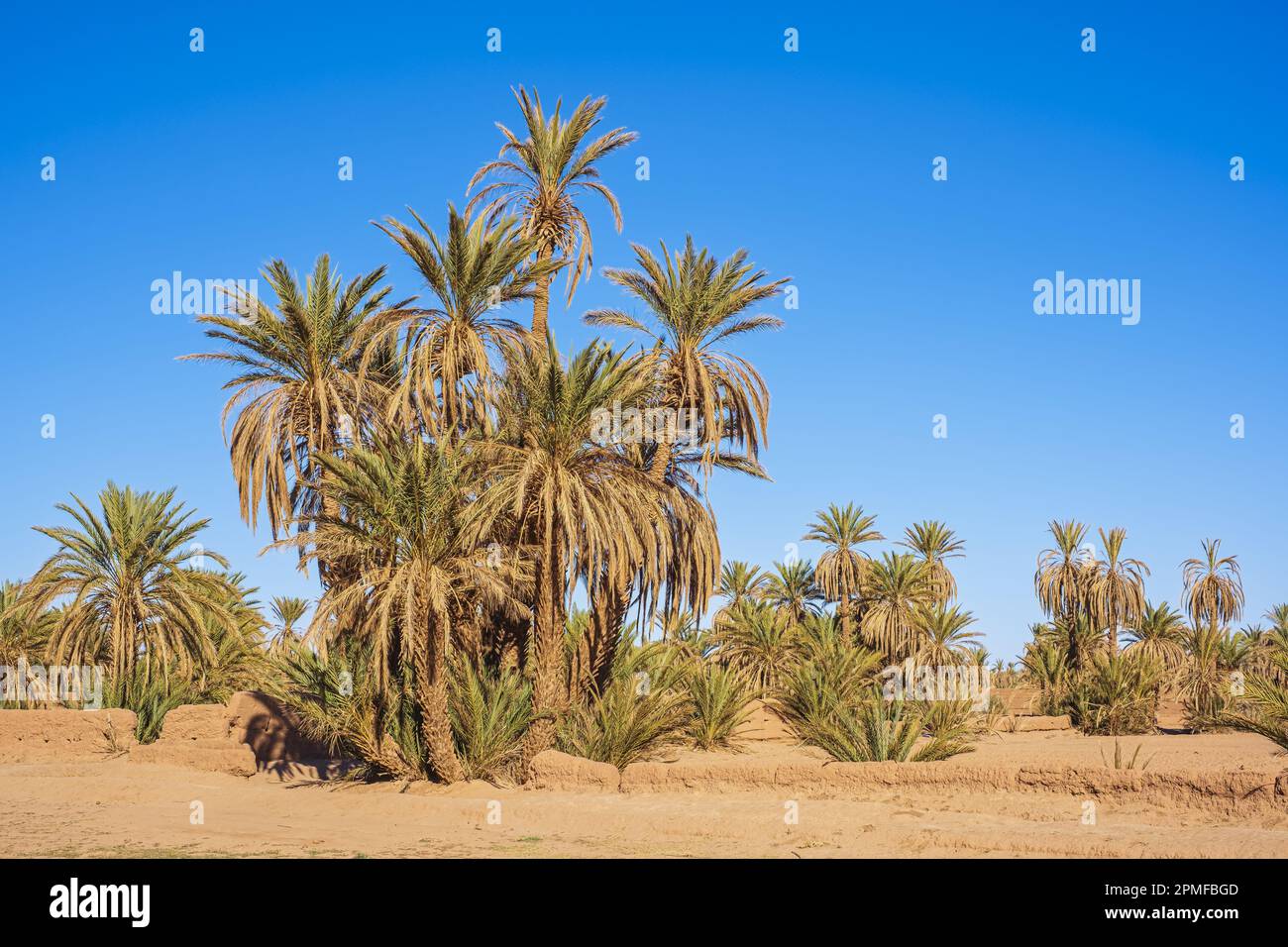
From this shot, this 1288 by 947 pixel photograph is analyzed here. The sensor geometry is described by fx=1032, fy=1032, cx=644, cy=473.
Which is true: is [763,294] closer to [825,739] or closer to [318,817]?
[825,739]

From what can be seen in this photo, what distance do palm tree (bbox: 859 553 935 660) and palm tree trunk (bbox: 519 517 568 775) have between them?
652 inches

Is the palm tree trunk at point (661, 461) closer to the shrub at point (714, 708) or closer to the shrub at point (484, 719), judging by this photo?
the shrub at point (714, 708)

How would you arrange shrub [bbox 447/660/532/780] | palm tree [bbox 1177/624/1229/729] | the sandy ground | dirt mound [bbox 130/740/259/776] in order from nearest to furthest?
the sandy ground → shrub [bbox 447/660/532/780] → dirt mound [bbox 130/740/259/776] → palm tree [bbox 1177/624/1229/729]

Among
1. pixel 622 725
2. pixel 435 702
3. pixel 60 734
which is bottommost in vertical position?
pixel 60 734

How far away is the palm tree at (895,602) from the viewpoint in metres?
31.8

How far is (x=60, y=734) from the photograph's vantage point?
64.8 ft

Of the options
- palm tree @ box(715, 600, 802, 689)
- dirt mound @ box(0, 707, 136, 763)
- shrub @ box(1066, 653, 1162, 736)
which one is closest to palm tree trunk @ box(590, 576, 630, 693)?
dirt mound @ box(0, 707, 136, 763)

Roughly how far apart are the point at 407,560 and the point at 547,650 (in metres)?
3.49

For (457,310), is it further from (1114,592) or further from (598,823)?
(1114,592)

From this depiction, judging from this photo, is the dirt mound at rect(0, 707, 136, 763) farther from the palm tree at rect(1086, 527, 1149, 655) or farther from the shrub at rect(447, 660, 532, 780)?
the palm tree at rect(1086, 527, 1149, 655)

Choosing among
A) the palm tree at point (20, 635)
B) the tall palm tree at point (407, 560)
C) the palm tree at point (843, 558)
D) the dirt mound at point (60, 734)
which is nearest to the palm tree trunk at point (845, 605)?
the palm tree at point (843, 558)

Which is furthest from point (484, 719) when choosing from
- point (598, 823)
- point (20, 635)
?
point (20, 635)

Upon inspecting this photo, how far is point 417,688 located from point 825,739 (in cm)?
621

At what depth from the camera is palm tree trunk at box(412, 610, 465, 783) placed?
15.1m
